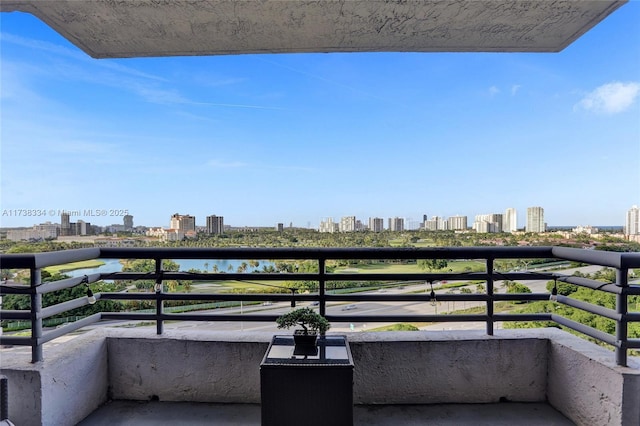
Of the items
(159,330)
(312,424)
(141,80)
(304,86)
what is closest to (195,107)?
(141,80)

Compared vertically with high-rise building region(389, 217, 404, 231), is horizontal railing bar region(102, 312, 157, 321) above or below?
below

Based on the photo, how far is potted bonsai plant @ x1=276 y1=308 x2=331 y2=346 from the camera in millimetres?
1594

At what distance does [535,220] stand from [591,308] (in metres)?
1.90

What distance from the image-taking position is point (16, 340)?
5.42 feet

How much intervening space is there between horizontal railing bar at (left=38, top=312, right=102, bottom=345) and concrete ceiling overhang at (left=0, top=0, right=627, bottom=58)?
6.55ft

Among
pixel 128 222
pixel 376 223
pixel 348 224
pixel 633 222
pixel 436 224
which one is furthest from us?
pixel 376 223

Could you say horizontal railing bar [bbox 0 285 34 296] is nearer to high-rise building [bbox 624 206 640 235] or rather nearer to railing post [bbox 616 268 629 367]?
railing post [bbox 616 268 629 367]

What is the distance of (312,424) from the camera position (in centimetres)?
133

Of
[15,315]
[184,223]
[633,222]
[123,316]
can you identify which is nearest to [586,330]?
[633,222]

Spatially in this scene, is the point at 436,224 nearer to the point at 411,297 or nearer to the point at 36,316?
the point at 411,297

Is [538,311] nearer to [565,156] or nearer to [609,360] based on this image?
[609,360]

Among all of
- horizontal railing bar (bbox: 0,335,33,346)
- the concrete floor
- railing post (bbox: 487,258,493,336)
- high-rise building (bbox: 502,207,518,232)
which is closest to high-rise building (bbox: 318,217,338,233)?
railing post (bbox: 487,258,493,336)

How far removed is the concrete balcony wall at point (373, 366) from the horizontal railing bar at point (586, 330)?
12cm

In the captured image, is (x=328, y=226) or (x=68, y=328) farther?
(x=328, y=226)
